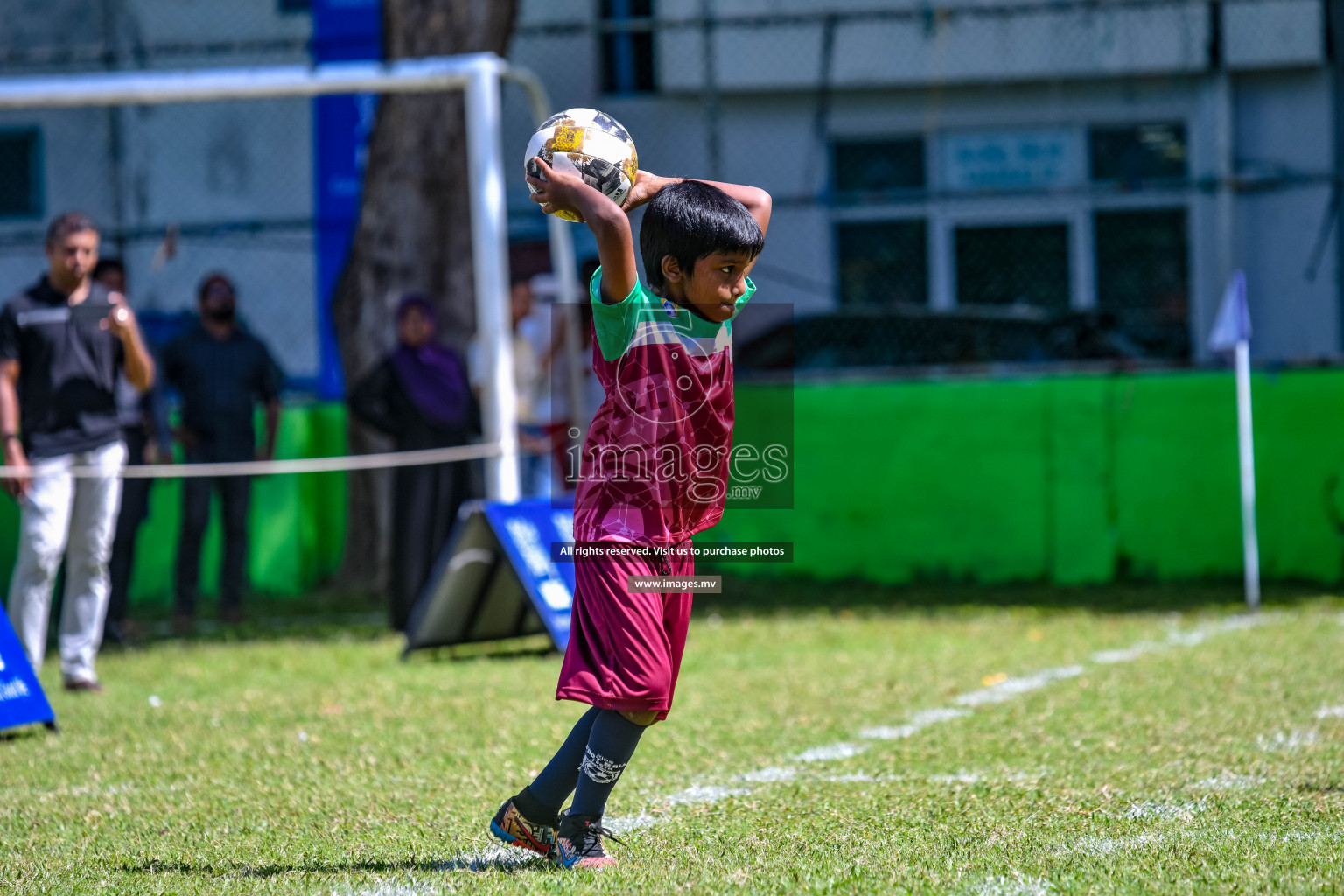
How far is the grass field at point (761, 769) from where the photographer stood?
359 centimetres

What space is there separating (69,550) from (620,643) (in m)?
4.15

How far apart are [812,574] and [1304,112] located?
906 centimetres

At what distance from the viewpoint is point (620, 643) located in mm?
3506

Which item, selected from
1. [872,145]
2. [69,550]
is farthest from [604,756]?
[872,145]

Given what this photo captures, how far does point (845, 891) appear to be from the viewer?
131 inches

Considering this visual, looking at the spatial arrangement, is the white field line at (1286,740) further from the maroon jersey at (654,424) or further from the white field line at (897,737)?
the maroon jersey at (654,424)

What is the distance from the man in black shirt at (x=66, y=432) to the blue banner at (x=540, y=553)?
→ 1.76 meters

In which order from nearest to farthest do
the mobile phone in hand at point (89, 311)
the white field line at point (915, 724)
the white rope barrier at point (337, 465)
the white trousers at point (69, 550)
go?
the white field line at point (915, 724)
the white trousers at point (69, 550)
the mobile phone in hand at point (89, 311)
the white rope barrier at point (337, 465)

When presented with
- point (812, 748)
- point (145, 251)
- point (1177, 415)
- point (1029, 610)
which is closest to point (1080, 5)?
point (1177, 415)

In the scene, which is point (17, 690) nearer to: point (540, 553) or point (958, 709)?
point (540, 553)

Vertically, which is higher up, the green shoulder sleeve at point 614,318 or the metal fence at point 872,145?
the metal fence at point 872,145

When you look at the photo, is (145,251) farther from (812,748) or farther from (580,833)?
(580,833)

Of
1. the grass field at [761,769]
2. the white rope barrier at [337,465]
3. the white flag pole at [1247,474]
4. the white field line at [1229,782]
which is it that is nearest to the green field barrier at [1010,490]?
the white flag pole at [1247,474]

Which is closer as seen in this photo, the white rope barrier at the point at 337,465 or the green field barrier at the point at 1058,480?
the white rope barrier at the point at 337,465
